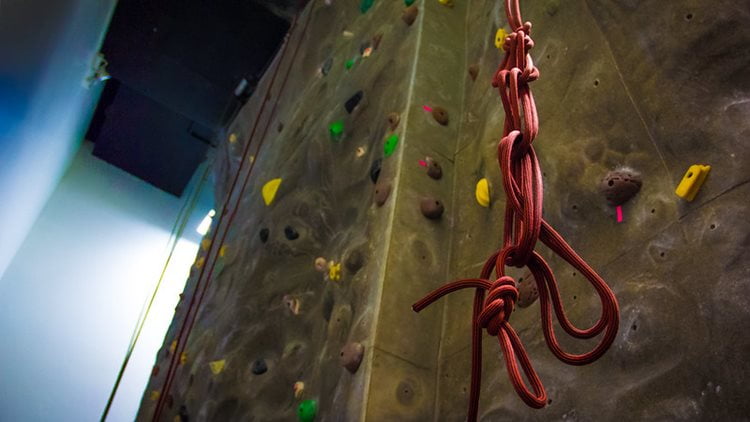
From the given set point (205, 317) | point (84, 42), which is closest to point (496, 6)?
point (205, 317)

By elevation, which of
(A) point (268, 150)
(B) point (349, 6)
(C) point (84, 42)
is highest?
(B) point (349, 6)

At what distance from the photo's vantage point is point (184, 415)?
2.34 meters

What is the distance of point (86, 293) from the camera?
4723 mm

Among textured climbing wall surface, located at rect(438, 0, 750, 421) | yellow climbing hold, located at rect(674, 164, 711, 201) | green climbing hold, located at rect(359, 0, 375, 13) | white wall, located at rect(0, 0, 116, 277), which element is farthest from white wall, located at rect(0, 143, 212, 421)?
yellow climbing hold, located at rect(674, 164, 711, 201)

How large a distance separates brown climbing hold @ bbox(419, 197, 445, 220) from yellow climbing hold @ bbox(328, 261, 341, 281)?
32 cm

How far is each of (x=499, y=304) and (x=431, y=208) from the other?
33.2 inches

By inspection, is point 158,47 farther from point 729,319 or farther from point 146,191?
point 729,319

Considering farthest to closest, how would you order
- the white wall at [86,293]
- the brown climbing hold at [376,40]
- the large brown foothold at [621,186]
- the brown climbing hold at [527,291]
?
the white wall at [86,293], the brown climbing hold at [376,40], the brown climbing hold at [527,291], the large brown foothold at [621,186]

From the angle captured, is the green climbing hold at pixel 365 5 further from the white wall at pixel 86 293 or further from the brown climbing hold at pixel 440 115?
the white wall at pixel 86 293

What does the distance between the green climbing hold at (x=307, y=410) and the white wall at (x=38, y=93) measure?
4.81 ft

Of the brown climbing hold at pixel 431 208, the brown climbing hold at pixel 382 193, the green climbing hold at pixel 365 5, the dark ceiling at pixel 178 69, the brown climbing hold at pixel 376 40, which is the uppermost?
the dark ceiling at pixel 178 69

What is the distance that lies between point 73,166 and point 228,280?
3.40 metres

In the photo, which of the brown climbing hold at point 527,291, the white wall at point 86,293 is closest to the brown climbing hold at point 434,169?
the brown climbing hold at point 527,291

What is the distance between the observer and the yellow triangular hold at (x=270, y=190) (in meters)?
2.67
